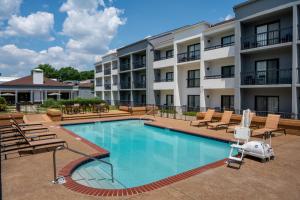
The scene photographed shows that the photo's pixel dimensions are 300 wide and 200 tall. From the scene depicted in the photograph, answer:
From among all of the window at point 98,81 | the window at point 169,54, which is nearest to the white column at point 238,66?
the window at point 169,54

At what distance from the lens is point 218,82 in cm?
2161

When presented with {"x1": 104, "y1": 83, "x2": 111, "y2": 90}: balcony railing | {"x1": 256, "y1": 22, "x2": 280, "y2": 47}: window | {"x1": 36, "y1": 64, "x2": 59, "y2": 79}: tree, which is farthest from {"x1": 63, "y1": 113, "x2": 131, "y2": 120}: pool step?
{"x1": 36, "y1": 64, "x2": 59, "y2": 79}: tree

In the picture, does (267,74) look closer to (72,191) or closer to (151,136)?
(151,136)

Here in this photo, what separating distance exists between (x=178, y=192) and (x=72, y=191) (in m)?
2.73

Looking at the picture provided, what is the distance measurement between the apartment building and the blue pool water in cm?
750

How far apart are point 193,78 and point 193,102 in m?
2.82

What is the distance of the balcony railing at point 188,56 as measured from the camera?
996 inches

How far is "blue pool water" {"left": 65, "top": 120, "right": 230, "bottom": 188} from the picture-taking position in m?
7.81

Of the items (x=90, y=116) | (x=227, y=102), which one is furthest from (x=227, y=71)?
(x=90, y=116)

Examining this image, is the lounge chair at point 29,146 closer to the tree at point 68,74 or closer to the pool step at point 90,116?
the pool step at point 90,116

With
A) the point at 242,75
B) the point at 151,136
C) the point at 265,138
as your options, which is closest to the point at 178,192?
the point at 265,138

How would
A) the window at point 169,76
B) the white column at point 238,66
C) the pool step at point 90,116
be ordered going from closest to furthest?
the white column at point 238,66
the pool step at point 90,116
the window at point 169,76

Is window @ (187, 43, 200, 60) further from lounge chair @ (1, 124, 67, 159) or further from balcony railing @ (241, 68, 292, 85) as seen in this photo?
lounge chair @ (1, 124, 67, 159)

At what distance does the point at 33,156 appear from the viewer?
895 cm
